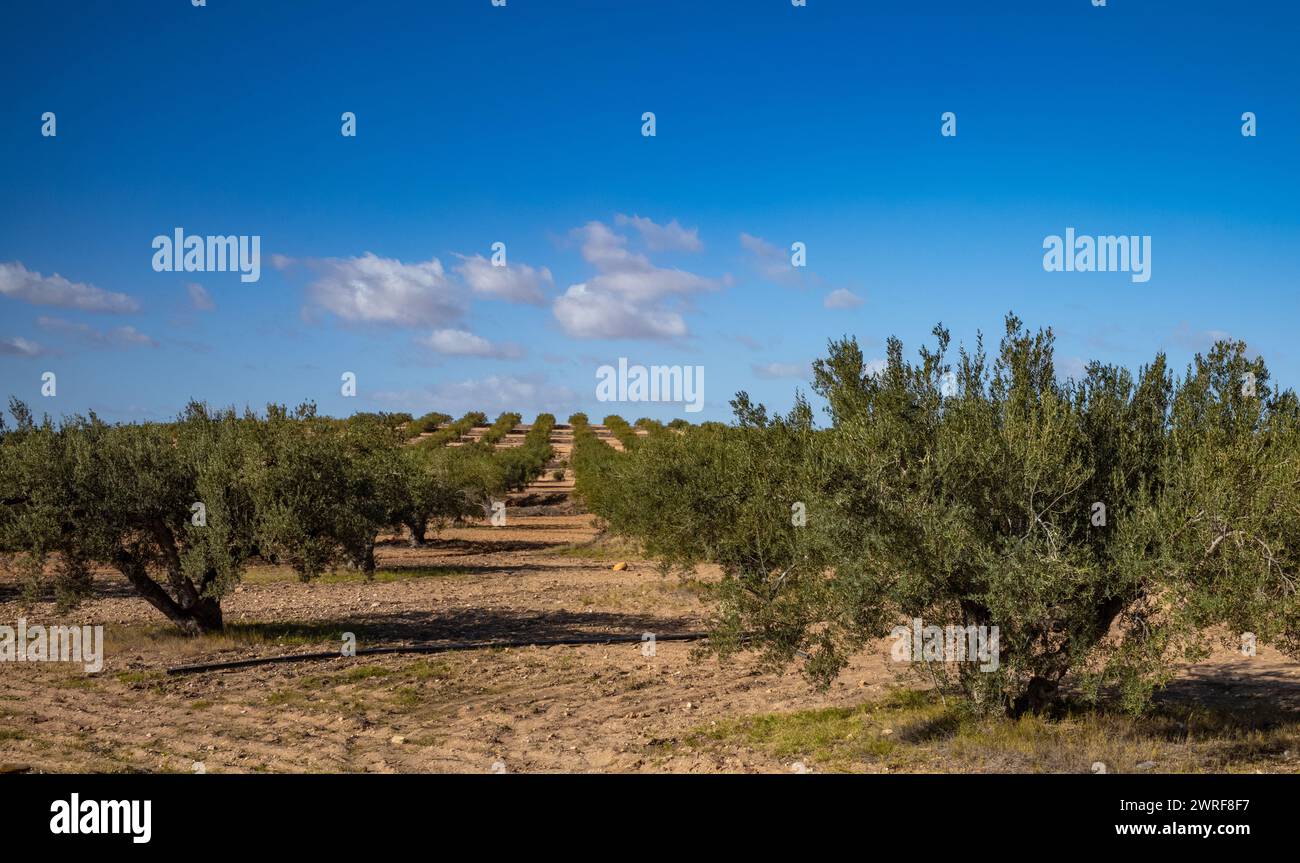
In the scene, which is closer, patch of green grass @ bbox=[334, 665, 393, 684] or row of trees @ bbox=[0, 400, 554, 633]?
patch of green grass @ bbox=[334, 665, 393, 684]

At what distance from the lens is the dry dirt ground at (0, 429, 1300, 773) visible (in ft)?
47.5

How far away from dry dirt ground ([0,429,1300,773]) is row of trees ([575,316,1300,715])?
1.52 metres

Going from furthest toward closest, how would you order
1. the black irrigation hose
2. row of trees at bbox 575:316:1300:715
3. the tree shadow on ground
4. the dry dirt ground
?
1. the tree shadow on ground
2. the black irrigation hose
3. the dry dirt ground
4. row of trees at bbox 575:316:1300:715

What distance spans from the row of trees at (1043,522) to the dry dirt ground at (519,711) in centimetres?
152

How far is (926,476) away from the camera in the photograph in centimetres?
1339

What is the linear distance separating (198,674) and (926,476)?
17.7m

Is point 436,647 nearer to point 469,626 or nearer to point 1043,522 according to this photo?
point 469,626

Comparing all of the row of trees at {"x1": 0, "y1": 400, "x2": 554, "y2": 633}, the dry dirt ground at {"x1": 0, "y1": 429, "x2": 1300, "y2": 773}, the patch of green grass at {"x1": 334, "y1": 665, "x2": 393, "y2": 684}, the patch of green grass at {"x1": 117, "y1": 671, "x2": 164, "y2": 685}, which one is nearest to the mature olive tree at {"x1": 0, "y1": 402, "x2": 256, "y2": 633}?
the row of trees at {"x1": 0, "y1": 400, "x2": 554, "y2": 633}

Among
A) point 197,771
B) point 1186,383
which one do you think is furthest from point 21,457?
point 1186,383

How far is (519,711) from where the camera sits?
61.5 feet

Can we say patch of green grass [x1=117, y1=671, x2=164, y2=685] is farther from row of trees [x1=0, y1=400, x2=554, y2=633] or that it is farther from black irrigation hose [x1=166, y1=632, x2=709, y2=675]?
row of trees [x1=0, y1=400, x2=554, y2=633]

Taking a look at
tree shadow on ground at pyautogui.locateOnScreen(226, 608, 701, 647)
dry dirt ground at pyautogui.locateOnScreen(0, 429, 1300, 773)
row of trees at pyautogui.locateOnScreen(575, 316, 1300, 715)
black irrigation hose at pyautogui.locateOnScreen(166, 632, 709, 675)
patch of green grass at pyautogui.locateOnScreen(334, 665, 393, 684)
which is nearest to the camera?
row of trees at pyautogui.locateOnScreen(575, 316, 1300, 715)

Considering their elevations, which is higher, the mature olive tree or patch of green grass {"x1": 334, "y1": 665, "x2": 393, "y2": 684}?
the mature olive tree

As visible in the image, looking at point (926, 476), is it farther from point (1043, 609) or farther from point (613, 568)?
point (613, 568)
